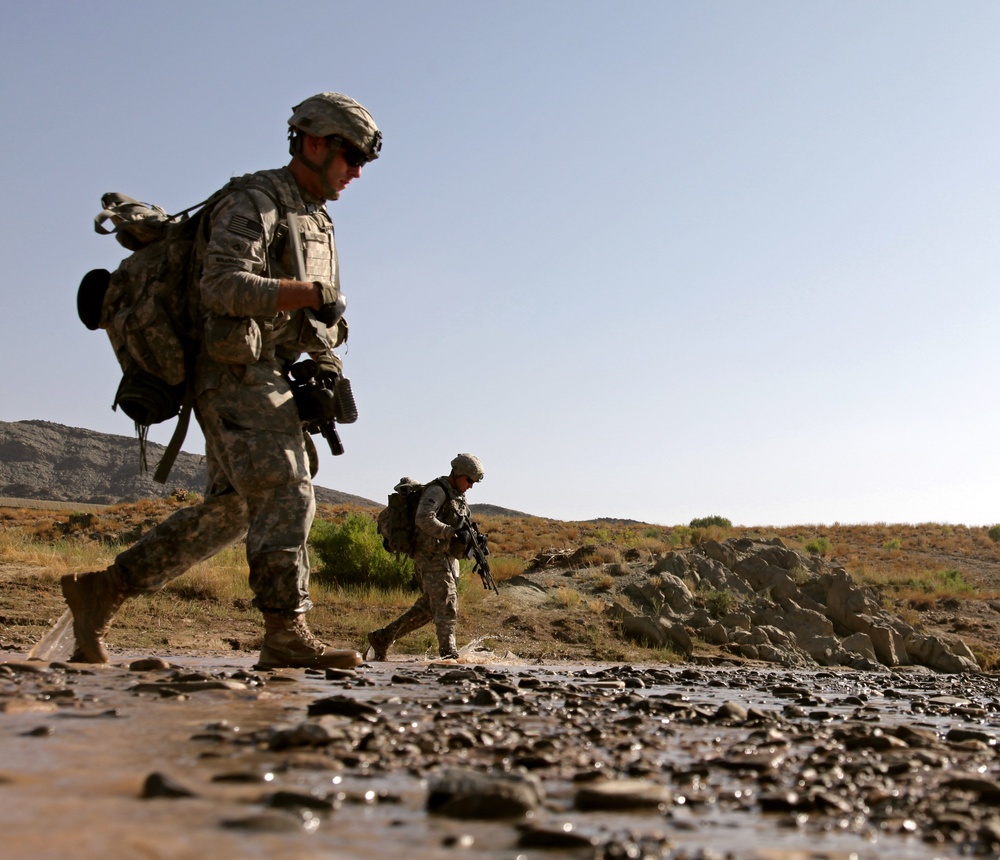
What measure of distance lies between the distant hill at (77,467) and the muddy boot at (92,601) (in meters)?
77.3

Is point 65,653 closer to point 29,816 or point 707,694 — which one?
point 707,694

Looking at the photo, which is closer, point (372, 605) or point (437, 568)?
point (437, 568)

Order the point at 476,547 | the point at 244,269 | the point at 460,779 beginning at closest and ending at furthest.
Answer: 1. the point at 460,779
2. the point at 244,269
3. the point at 476,547

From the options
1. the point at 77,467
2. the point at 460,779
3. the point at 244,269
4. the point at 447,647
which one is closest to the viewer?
the point at 460,779

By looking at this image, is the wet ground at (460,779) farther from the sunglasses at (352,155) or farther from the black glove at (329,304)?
the sunglasses at (352,155)

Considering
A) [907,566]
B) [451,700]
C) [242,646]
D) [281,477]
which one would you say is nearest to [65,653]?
[281,477]

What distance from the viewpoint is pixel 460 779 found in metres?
2.34

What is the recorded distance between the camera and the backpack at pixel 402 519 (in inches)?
413

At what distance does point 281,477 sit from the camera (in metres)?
5.26

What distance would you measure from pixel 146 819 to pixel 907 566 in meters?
36.8

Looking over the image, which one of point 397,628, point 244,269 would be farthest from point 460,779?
point 397,628

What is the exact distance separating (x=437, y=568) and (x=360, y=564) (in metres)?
7.51

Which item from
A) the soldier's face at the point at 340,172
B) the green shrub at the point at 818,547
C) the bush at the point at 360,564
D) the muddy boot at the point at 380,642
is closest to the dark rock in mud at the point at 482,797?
the soldier's face at the point at 340,172

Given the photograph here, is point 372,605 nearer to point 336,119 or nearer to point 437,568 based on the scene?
point 437,568
